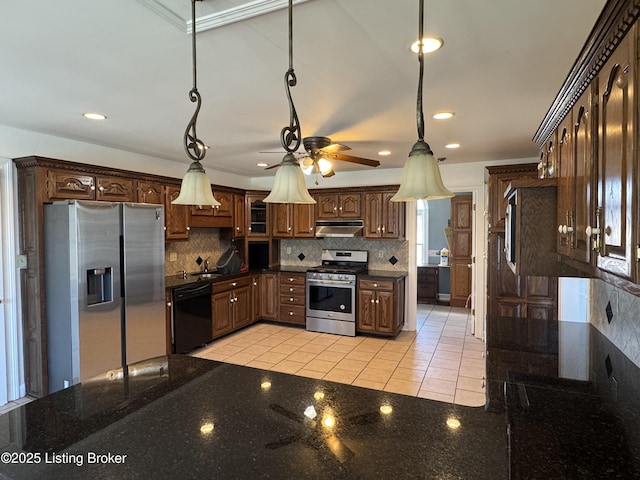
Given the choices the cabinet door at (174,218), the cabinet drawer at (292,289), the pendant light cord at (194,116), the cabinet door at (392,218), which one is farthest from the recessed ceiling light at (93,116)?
the cabinet door at (392,218)

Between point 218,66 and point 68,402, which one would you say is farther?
point 218,66

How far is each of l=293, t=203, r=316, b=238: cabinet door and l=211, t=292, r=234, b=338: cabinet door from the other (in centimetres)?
146

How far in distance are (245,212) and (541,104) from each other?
4.17 meters

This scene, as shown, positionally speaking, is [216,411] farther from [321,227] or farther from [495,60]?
[321,227]

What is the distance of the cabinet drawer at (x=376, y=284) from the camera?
498 cm

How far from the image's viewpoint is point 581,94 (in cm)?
151

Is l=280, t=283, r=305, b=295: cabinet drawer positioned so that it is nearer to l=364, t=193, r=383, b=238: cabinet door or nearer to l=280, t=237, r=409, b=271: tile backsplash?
l=280, t=237, r=409, b=271: tile backsplash

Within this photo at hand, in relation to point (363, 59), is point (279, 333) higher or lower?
lower

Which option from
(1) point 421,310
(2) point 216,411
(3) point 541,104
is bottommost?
(1) point 421,310

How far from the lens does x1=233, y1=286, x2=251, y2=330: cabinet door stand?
17.2ft

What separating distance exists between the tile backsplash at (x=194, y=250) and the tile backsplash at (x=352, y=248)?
1060 millimetres

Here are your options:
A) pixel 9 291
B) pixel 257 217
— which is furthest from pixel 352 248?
pixel 9 291

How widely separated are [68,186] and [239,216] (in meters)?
2.53

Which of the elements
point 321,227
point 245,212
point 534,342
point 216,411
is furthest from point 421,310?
point 216,411
